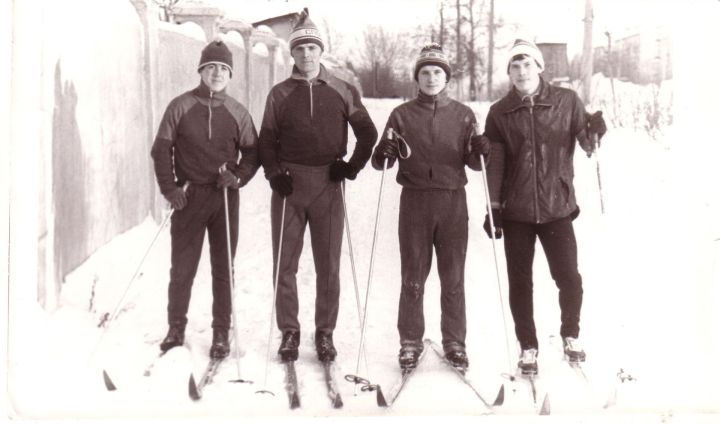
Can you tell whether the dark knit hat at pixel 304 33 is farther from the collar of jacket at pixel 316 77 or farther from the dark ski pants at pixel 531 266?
the dark ski pants at pixel 531 266

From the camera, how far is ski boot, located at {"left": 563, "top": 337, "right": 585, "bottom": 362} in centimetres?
330

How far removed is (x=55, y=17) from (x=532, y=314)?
2.56 metres

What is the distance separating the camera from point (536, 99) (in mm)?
3098

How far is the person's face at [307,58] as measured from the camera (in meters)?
3.17

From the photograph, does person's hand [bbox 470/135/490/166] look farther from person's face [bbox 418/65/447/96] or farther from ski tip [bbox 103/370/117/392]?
ski tip [bbox 103/370/117/392]

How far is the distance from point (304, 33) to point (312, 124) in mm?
406

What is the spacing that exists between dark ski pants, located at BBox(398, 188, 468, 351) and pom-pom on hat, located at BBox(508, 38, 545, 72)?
654 mm

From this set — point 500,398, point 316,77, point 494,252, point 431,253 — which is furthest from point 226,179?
point 500,398

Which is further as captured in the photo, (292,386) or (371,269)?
(371,269)

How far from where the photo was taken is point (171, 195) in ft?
10.4

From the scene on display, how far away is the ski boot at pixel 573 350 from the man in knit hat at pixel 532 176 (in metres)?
0.15

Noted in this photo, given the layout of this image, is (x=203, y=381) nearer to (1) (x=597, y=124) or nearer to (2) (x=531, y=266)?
(2) (x=531, y=266)

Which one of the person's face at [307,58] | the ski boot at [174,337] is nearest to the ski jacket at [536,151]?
the person's face at [307,58]

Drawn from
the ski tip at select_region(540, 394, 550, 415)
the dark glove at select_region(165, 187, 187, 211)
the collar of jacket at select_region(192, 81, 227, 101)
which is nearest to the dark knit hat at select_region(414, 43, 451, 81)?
the collar of jacket at select_region(192, 81, 227, 101)
